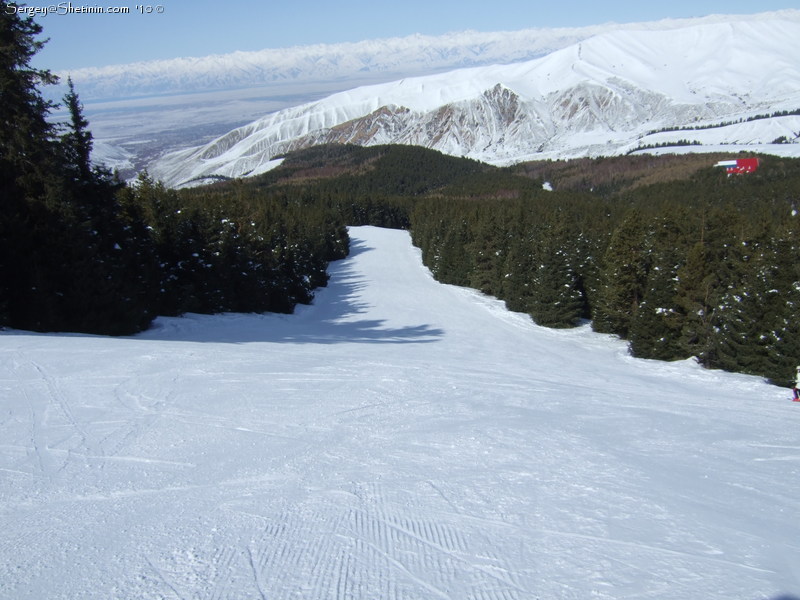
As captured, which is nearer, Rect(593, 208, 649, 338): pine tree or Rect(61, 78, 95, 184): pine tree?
Rect(61, 78, 95, 184): pine tree

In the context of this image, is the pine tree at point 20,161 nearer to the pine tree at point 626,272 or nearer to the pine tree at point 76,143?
the pine tree at point 76,143

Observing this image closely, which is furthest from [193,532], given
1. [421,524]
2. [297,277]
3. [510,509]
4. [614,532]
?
[297,277]

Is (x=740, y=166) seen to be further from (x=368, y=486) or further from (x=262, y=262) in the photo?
(x=368, y=486)

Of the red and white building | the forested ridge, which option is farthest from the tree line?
the red and white building

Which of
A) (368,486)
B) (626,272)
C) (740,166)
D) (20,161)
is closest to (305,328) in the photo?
(20,161)

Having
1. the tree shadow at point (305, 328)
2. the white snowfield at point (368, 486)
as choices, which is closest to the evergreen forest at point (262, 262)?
the tree shadow at point (305, 328)

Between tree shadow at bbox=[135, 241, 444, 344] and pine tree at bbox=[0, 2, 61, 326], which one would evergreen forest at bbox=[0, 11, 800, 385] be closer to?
pine tree at bbox=[0, 2, 61, 326]

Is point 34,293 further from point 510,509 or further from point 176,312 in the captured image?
point 510,509
